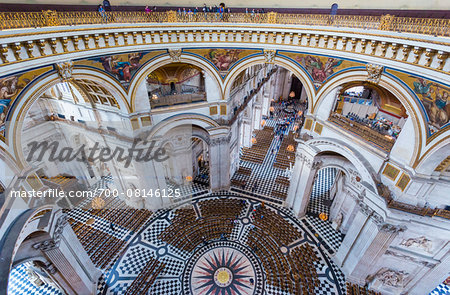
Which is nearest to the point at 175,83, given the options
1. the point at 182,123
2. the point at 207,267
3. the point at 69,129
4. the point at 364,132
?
the point at 182,123

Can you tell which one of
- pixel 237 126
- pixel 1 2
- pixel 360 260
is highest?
pixel 1 2

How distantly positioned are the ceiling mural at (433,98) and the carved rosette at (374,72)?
2.90ft

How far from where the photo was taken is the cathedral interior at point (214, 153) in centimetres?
887

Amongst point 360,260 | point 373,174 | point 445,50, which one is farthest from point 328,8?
point 360,260

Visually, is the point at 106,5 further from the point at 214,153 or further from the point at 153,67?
the point at 214,153

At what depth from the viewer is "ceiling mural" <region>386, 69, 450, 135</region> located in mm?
8102

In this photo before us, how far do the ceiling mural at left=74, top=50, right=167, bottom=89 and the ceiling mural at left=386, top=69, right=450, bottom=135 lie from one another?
485 inches

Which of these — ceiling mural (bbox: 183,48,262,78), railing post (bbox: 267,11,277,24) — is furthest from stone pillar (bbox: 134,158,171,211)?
railing post (bbox: 267,11,277,24)

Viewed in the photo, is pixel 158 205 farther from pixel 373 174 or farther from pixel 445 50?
pixel 445 50

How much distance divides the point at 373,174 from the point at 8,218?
14.6 meters

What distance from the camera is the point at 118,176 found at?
56.6 ft

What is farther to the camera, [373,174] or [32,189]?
[373,174]

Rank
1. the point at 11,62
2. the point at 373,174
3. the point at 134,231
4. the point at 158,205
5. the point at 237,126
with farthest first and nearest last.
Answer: the point at 237,126, the point at 158,205, the point at 134,231, the point at 373,174, the point at 11,62

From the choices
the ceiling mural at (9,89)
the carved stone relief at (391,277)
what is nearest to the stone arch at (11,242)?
the ceiling mural at (9,89)
